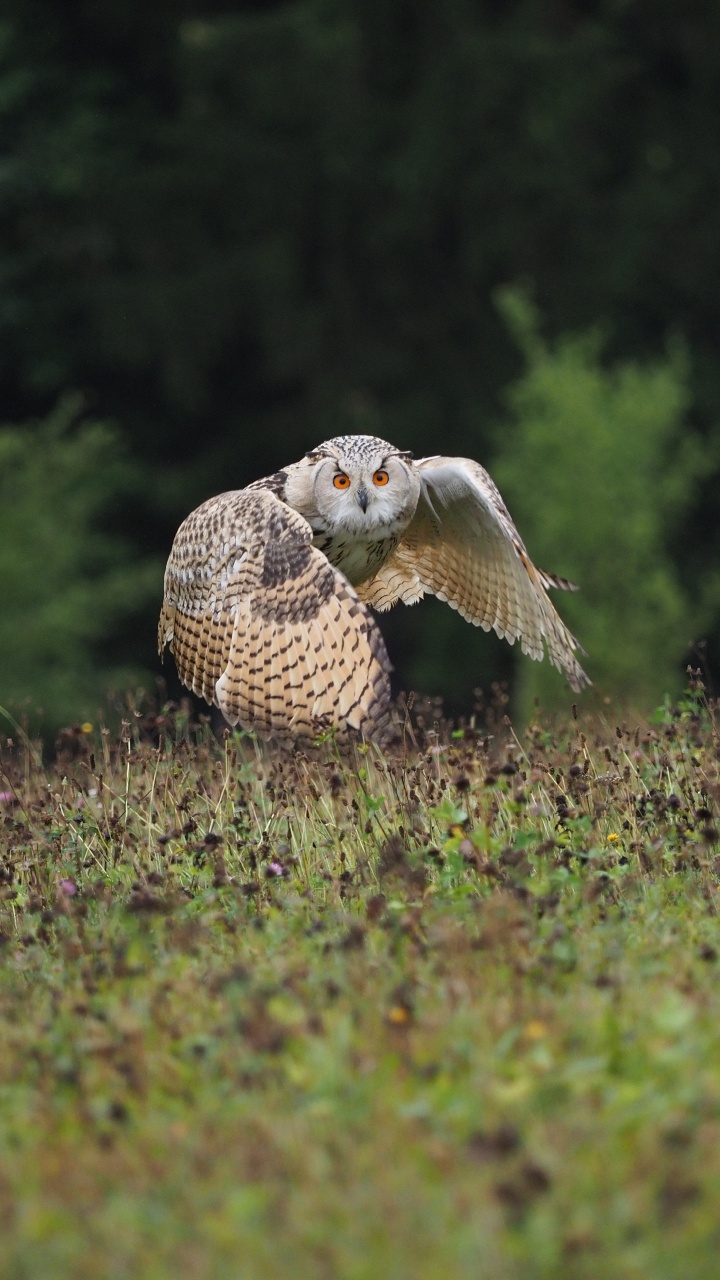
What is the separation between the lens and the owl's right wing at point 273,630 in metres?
6.44

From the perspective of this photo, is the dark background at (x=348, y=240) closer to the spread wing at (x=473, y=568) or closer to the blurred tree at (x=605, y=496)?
the blurred tree at (x=605, y=496)

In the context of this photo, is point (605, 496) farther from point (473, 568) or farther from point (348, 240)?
point (473, 568)

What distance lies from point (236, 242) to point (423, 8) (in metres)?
4.15

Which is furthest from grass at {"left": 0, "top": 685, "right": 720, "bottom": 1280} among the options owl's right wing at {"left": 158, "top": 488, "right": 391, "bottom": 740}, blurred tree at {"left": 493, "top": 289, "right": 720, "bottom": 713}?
blurred tree at {"left": 493, "top": 289, "right": 720, "bottom": 713}

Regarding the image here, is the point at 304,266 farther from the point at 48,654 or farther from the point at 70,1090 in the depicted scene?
the point at 70,1090

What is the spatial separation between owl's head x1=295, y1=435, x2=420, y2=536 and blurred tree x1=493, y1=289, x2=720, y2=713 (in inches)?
488

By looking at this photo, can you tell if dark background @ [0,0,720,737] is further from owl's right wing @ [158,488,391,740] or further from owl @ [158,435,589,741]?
owl's right wing @ [158,488,391,740]

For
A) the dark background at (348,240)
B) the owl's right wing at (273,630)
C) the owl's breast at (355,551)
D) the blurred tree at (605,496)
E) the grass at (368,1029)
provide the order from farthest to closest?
1. the dark background at (348,240)
2. the blurred tree at (605,496)
3. the owl's breast at (355,551)
4. the owl's right wing at (273,630)
5. the grass at (368,1029)

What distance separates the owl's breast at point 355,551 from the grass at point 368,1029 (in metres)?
1.54

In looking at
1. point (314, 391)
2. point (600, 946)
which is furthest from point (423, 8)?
point (600, 946)

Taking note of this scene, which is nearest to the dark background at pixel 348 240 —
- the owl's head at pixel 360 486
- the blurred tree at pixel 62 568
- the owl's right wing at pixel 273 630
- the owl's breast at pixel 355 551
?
the blurred tree at pixel 62 568

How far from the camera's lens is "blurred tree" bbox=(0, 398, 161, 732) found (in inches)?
845

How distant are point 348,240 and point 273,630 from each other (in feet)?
62.3

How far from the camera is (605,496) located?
2075cm
